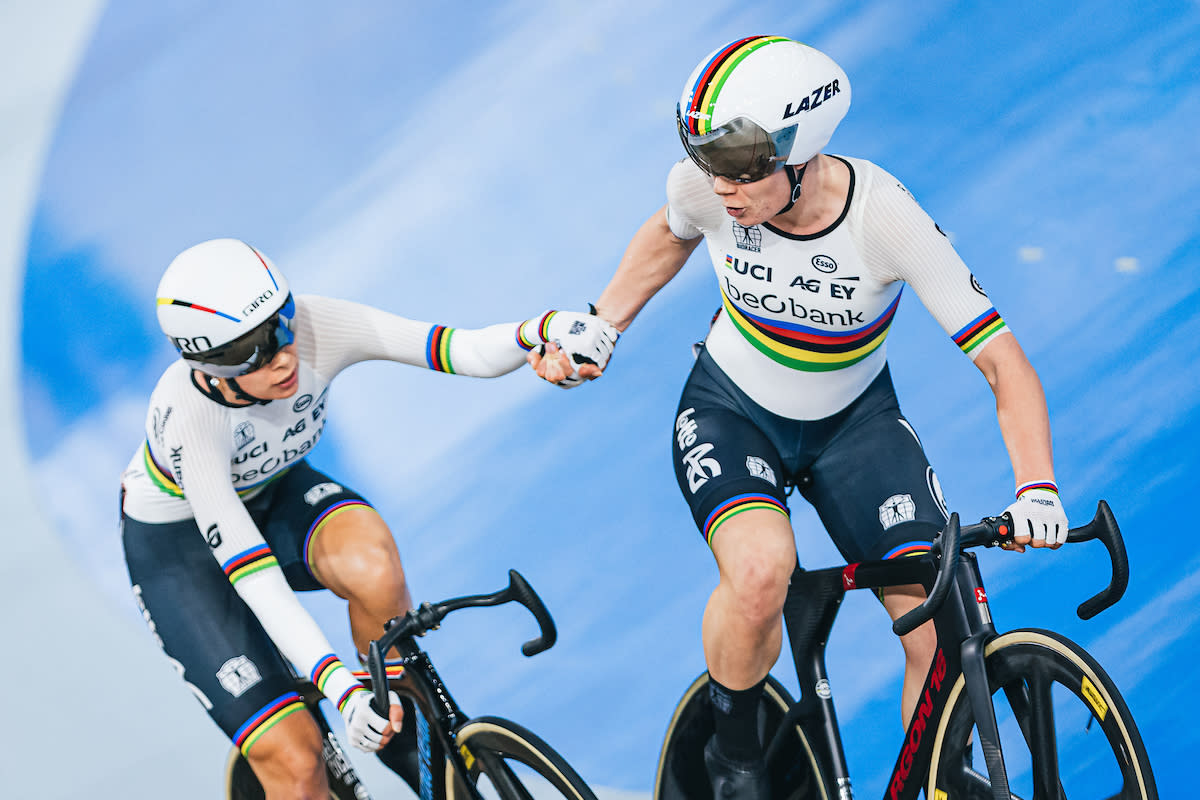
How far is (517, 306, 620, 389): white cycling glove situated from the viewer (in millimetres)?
3451

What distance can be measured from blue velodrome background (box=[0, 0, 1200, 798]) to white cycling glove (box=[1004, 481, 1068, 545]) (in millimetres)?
2023

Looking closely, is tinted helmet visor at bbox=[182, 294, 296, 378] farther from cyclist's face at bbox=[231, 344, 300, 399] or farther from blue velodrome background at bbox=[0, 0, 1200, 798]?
blue velodrome background at bbox=[0, 0, 1200, 798]

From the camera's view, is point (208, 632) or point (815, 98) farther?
point (208, 632)

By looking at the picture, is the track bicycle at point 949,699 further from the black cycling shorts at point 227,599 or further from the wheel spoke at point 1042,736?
the black cycling shorts at point 227,599

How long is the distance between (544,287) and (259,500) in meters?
2.64

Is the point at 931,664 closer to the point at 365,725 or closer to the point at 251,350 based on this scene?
the point at 365,725

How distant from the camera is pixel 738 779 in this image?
3.50 m

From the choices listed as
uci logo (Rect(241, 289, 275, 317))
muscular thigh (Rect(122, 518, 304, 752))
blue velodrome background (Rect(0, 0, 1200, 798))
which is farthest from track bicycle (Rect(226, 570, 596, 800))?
blue velodrome background (Rect(0, 0, 1200, 798))

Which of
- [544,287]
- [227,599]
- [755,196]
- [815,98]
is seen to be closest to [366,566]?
[227,599]

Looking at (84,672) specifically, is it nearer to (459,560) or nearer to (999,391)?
(459,560)

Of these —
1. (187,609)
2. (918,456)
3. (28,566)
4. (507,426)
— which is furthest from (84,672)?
(918,456)

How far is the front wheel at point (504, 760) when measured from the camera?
3299 mm

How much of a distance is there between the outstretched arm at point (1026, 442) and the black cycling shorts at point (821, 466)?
1.02 ft

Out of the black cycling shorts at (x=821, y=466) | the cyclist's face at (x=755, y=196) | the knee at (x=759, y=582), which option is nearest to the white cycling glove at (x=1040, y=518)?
the black cycling shorts at (x=821, y=466)
